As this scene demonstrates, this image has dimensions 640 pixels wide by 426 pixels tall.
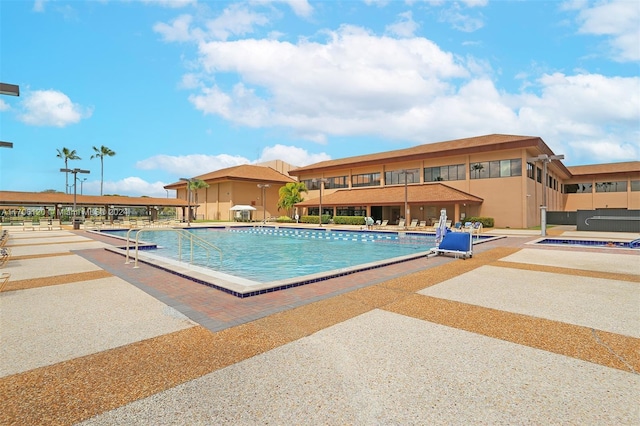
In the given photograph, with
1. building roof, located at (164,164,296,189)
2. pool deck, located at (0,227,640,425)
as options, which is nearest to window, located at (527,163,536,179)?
pool deck, located at (0,227,640,425)

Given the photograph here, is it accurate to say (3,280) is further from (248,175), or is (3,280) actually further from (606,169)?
(606,169)

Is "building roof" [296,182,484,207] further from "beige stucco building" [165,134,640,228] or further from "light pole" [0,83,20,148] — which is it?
"light pole" [0,83,20,148]

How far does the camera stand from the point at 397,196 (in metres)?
32.2

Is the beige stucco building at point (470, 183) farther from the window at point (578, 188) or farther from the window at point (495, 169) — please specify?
the window at point (578, 188)

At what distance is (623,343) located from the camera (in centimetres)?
388

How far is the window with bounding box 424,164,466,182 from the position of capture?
31248 millimetres

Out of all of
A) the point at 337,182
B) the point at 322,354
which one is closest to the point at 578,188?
the point at 337,182

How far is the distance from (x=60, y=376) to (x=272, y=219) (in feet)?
138

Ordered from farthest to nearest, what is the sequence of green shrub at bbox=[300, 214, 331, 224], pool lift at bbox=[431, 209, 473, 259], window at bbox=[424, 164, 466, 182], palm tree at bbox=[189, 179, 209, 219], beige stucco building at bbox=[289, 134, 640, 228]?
1. palm tree at bbox=[189, 179, 209, 219]
2. green shrub at bbox=[300, 214, 331, 224]
3. window at bbox=[424, 164, 466, 182]
4. beige stucco building at bbox=[289, 134, 640, 228]
5. pool lift at bbox=[431, 209, 473, 259]

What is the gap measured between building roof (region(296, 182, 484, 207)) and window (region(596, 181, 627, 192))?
2451 cm

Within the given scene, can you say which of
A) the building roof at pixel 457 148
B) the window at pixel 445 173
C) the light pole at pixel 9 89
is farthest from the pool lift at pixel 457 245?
the window at pixel 445 173

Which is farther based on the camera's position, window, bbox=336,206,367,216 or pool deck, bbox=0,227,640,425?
window, bbox=336,206,367,216

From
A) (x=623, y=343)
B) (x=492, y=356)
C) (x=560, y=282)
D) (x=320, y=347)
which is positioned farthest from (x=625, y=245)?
(x=320, y=347)

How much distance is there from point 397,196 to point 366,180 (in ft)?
24.8
